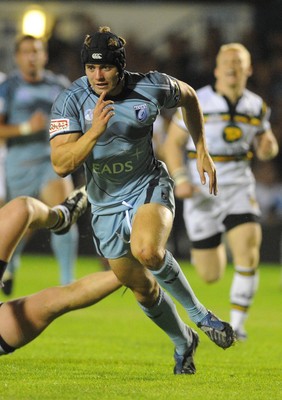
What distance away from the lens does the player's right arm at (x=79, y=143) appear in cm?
635

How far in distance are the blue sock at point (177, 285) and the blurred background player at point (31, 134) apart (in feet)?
16.6

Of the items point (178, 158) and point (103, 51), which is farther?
point (178, 158)

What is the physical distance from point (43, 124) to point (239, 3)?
40.7 feet

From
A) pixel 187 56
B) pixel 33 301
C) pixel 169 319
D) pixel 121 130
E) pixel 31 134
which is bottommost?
pixel 187 56

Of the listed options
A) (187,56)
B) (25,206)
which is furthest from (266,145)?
(187,56)

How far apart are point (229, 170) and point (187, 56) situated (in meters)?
12.0

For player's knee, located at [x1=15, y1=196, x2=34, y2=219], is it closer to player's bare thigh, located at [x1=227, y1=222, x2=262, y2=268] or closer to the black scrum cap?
the black scrum cap

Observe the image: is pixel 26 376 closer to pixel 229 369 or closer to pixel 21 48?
pixel 229 369

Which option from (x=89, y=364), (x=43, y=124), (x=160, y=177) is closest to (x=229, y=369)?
(x=89, y=364)

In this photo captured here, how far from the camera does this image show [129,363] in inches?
301

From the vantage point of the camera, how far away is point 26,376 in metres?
6.77

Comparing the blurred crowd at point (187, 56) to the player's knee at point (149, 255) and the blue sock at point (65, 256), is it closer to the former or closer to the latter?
the blue sock at point (65, 256)

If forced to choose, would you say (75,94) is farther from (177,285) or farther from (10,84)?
(10,84)

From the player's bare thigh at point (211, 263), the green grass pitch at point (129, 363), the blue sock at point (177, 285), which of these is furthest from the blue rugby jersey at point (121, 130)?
the player's bare thigh at point (211, 263)
